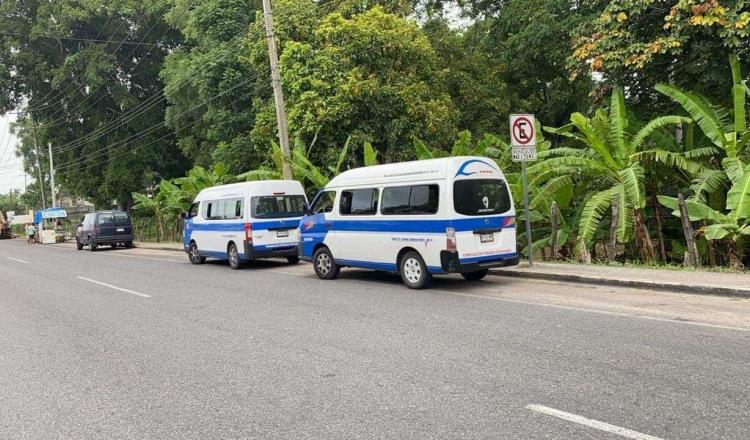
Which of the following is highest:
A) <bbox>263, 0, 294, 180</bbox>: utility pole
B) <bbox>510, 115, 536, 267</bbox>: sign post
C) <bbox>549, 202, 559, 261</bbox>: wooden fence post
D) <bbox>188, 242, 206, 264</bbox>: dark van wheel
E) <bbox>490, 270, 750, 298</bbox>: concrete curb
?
<bbox>263, 0, 294, 180</bbox>: utility pole

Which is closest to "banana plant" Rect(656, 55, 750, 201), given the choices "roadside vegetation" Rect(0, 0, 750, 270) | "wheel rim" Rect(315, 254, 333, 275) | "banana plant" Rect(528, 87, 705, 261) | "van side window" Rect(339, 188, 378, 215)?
"roadside vegetation" Rect(0, 0, 750, 270)

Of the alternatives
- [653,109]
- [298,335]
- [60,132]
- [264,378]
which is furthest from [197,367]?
[60,132]

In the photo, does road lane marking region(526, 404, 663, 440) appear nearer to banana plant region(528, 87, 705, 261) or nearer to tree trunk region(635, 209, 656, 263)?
banana plant region(528, 87, 705, 261)

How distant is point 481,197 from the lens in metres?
10.1

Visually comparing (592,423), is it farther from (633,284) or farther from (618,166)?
(618,166)

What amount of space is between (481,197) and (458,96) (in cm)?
1272

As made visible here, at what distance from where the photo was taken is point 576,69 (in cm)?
1386

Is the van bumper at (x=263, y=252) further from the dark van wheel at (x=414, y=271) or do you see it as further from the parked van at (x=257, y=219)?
the dark van wheel at (x=414, y=271)

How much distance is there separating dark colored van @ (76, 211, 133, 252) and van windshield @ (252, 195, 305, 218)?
1733 cm

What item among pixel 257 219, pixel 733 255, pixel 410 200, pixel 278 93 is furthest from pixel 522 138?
pixel 278 93

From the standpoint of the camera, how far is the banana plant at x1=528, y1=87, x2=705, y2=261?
11.2m

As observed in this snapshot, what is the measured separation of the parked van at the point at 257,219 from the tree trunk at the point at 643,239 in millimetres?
7628

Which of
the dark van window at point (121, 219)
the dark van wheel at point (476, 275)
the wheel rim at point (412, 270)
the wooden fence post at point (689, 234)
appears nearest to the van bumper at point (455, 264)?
the wheel rim at point (412, 270)

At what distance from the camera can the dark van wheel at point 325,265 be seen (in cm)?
1220
